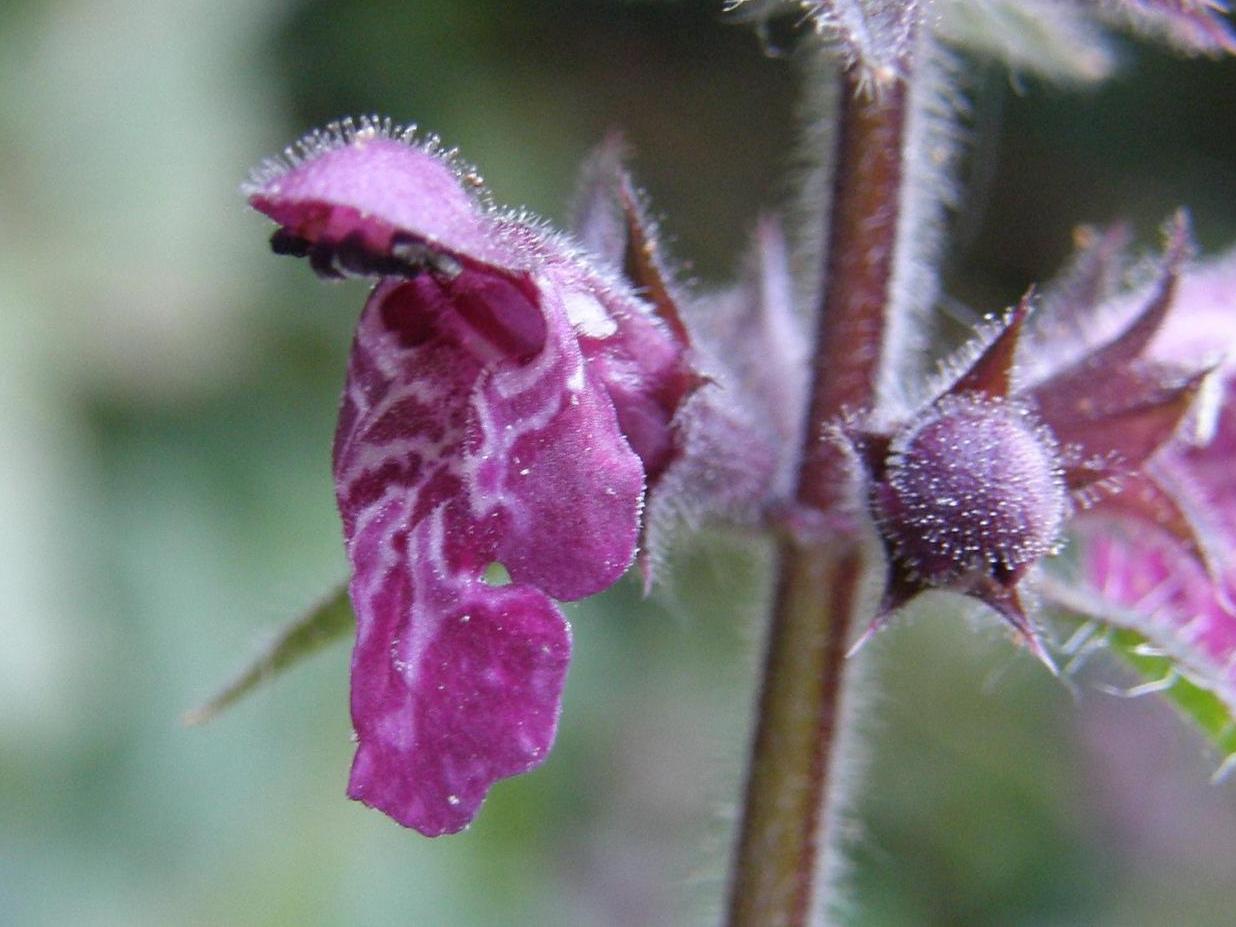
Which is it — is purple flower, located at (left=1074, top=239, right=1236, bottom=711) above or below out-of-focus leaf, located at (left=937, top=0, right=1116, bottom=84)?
below

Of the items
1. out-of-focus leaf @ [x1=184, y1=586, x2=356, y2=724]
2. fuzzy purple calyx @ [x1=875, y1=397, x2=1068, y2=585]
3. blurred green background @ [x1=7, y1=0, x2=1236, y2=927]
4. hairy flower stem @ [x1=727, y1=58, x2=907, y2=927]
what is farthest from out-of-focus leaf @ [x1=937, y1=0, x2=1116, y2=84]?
blurred green background @ [x1=7, y1=0, x2=1236, y2=927]

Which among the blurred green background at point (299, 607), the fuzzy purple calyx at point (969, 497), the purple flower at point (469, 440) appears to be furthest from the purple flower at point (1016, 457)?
the blurred green background at point (299, 607)

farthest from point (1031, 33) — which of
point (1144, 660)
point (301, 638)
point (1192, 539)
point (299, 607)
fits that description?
point (299, 607)

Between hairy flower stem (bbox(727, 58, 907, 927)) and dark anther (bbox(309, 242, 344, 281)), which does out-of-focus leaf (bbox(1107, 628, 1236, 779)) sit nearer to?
hairy flower stem (bbox(727, 58, 907, 927))

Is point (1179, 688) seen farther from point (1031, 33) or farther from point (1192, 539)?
point (1031, 33)

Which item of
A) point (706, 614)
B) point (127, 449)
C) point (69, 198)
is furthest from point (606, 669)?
point (69, 198)

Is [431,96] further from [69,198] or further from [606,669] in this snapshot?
[606,669]

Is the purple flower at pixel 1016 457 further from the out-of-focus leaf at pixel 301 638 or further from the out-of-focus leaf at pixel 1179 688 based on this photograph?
the out-of-focus leaf at pixel 301 638
